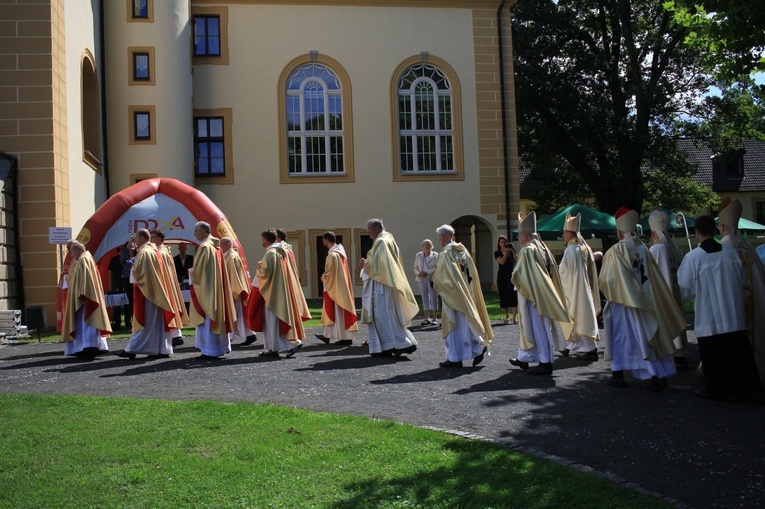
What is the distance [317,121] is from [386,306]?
19.0 meters

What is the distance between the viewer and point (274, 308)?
13.0 m

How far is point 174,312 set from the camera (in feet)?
42.8

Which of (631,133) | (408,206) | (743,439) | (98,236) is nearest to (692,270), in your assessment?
(743,439)

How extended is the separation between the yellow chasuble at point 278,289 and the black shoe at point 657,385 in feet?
18.3

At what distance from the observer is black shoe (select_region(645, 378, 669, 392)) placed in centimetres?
954

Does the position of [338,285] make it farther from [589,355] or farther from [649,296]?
[649,296]

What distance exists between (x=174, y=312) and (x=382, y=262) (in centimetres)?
329

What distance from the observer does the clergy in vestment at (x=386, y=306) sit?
41.2ft

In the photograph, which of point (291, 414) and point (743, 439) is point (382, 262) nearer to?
point (291, 414)

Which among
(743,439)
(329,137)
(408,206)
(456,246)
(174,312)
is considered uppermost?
(329,137)

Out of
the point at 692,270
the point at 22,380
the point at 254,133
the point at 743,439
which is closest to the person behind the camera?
the point at 743,439

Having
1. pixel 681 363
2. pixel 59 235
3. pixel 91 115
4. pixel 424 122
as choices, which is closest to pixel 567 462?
pixel 681 363

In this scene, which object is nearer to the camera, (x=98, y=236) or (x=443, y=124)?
(x=98, y=236)

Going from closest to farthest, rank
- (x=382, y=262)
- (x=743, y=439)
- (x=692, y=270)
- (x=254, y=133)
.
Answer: (x=743, y=439) < (x=692, y=270) < (x=382, y=262) < (x=254, y=133)
